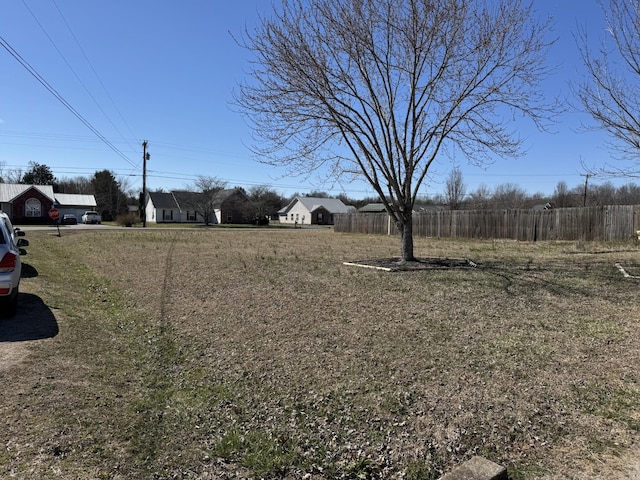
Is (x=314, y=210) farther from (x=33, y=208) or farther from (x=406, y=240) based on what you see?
(x=406, y=240)

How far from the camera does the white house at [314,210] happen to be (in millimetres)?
84562

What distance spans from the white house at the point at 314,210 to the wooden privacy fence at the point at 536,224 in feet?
160

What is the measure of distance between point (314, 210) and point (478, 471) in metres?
81.4

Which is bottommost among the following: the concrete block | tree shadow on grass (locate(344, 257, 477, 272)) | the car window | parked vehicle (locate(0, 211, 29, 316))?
the concrete block

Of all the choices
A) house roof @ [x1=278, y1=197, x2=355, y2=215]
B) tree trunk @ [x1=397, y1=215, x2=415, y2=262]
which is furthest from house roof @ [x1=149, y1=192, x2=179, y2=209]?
tree trunk @ [x1=397, y1=215, x2=415, y2=262]

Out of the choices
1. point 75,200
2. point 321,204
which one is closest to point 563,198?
point 321,204

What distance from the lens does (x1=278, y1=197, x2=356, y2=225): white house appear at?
277ft

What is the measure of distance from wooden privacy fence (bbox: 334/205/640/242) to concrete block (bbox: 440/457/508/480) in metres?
22.7

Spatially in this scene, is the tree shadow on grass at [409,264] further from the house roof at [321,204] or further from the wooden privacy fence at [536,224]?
the house roof at [321,204]

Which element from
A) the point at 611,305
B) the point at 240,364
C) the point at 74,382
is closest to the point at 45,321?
the point at 74,382

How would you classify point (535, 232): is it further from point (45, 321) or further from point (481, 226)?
point (45, 321)

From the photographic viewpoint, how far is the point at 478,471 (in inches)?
114

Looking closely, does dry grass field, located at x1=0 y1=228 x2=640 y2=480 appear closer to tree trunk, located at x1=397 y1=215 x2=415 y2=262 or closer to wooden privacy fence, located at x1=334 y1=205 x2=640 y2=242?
tree trunk, located at x1=397 y1=215 x2=415 y2=262

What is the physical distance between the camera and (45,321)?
267 inches
